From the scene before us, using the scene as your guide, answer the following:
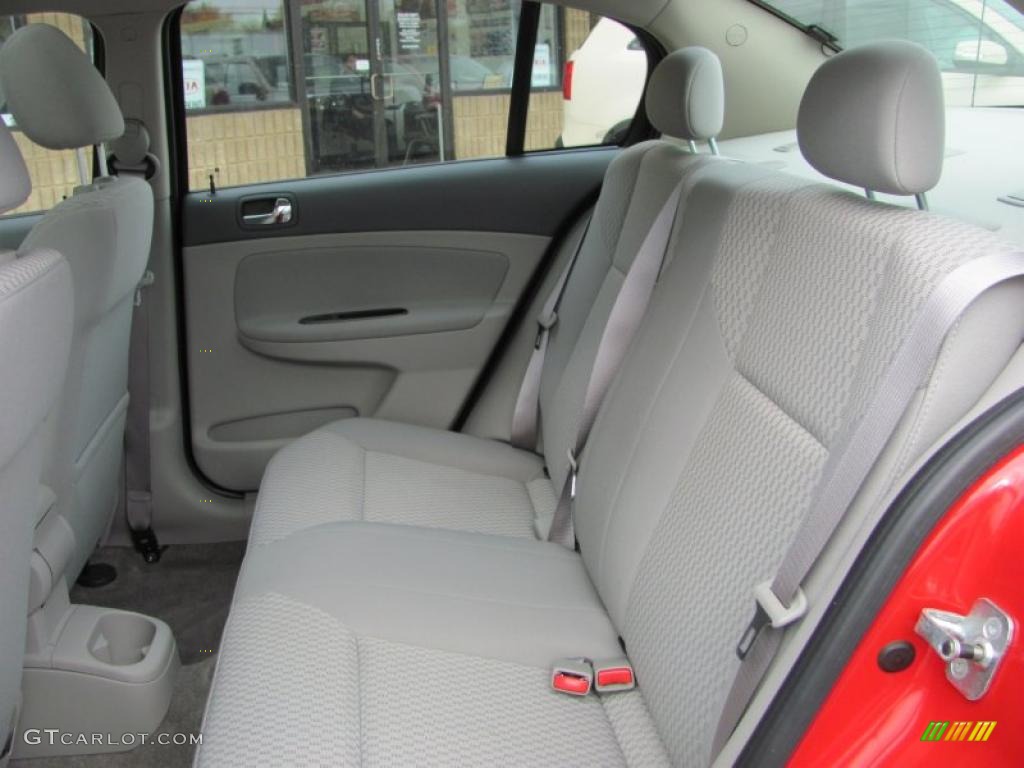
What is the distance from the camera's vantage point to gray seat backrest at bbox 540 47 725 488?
1.83 metres

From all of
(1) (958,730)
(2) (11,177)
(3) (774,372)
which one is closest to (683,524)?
(3) (774,372)

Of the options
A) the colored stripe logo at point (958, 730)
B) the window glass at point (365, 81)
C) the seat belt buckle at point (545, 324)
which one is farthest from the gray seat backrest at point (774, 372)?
the window glass at point (365, 81)

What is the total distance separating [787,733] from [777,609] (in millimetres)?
116

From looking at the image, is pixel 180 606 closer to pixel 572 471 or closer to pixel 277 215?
pixel 277 215

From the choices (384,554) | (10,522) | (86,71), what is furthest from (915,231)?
(86,71)

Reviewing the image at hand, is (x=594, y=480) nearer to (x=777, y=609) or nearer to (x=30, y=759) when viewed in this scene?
(x=777, y=609)

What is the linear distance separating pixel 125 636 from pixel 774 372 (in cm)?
140

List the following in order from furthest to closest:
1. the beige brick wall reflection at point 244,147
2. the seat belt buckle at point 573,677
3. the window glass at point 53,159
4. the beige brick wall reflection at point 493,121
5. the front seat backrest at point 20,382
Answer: the beige brick wall reflection at point 493,121, the beige brick wall reflection at point 244,147, the window glass at point 53,159, the seat belt buckle at point 573,677, the front seat backrest at point 20,382

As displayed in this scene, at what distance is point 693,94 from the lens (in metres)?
1.82

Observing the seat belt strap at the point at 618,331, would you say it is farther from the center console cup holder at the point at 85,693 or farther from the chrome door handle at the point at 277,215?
the chrome door handle at the point at 277,215

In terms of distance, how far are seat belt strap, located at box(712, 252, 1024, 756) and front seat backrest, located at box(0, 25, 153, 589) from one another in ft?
3.94

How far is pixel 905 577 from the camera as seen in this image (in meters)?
0.97

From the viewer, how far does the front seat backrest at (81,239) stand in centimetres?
172

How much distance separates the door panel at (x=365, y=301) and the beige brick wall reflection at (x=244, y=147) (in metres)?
0.06
